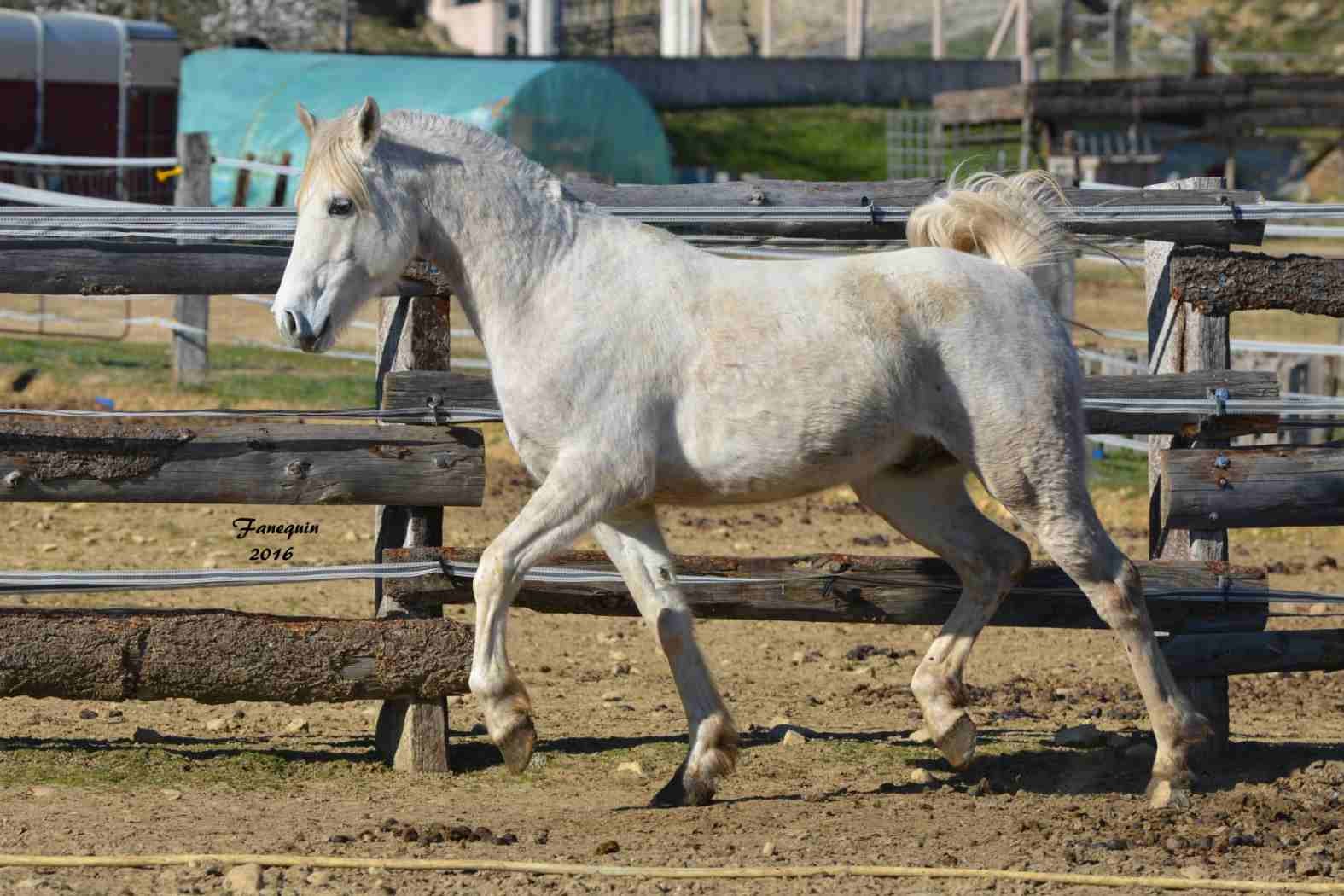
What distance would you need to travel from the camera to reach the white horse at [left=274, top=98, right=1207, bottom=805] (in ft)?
16.4

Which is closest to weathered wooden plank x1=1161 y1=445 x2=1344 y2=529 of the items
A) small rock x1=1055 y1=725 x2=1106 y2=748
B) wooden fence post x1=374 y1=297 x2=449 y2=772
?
small rock x1=1055 y1=725 x2=1106 y2=748

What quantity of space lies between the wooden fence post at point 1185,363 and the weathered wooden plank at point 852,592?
8.8 inches

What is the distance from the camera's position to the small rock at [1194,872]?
4.59 metres

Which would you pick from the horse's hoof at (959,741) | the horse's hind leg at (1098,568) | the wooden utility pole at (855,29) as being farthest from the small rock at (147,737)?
the wooden utility pole at (855,29)

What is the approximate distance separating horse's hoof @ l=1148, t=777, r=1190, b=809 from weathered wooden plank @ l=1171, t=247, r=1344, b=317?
5.50 feet

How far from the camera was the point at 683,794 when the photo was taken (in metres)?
5.38

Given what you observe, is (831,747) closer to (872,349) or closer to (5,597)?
(872,349)

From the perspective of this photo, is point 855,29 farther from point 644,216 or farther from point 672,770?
point 672,770

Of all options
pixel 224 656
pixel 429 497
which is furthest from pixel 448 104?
pixel 224 656

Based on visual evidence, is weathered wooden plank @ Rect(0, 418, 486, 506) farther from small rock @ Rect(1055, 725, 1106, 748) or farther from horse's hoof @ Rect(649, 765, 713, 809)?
small rock @ Rect(1055, 725, 1106, 748)

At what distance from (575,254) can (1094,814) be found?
7.68 ft

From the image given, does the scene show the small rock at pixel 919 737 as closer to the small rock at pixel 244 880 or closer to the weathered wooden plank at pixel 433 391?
the weathered wooden plank at pixel 433 391

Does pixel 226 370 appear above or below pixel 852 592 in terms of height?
above

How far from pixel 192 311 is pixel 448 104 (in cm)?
1034
